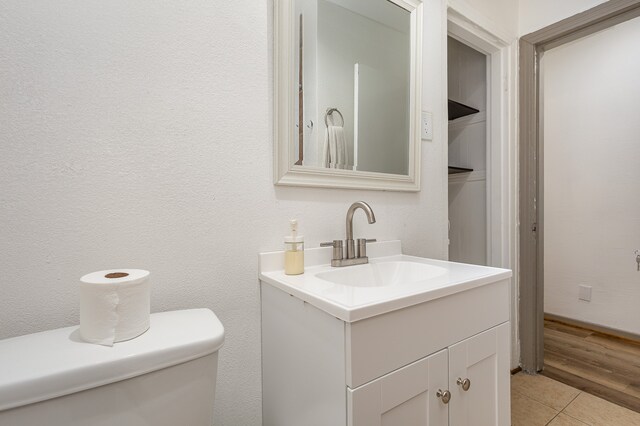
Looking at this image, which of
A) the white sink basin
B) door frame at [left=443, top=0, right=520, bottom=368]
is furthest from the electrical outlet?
the white sink basin

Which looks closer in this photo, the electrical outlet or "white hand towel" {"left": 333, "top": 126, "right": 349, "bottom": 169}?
"white hand towel" {"left": 333, "top": 126, "right": 349, "bottom": 169}

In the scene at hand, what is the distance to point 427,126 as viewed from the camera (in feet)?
4.34

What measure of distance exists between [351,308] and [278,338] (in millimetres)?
350

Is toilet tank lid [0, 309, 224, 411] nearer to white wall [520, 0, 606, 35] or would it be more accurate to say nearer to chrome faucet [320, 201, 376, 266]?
chrome faucet [320, 201, 376, 266]

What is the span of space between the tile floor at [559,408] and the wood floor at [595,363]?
0.25ft

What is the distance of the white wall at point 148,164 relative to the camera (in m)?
0.64

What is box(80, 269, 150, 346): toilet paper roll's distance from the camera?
0.55 metres

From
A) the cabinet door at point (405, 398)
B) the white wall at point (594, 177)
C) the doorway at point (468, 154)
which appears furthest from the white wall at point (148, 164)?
the white wall at point (594, 177)

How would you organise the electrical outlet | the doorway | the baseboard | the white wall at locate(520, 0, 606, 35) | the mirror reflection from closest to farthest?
the mirror reflection < the white wall at locate(520, 0, 606, 35) < the doorway < the baseboard < the electrical outlet

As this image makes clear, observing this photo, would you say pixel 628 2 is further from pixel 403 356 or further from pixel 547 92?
pixel 403 356

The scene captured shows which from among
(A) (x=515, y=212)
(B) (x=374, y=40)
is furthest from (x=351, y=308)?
(A) (x=515, y=212)

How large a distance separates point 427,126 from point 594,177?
1.86 metres

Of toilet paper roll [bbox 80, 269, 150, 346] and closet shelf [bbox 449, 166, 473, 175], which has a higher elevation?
closet shelf [bbox 449, 166, 473, 175]

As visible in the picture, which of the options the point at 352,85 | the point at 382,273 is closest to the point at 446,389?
the point at 382,273
